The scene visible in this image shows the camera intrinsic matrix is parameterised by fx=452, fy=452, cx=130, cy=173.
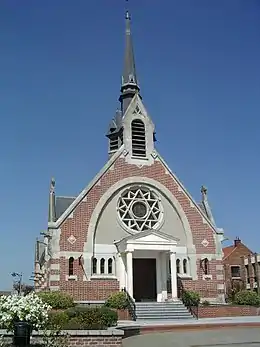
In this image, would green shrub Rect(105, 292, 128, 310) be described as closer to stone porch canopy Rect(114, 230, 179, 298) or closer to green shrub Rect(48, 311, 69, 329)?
stone porch canopy Rect(114, 230, 179, 298)

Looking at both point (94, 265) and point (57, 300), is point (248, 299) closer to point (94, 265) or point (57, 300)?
point (94, 265)

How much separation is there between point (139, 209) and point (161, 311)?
7229mm

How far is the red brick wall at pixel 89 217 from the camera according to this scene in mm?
27469

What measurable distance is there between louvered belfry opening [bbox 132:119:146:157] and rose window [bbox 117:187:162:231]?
2.67m

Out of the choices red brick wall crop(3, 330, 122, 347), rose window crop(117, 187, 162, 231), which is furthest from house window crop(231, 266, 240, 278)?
red brick wall crop(3, 330, 122, 347)

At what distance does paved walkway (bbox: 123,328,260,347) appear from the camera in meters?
14.2

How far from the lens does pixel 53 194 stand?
30938 mm

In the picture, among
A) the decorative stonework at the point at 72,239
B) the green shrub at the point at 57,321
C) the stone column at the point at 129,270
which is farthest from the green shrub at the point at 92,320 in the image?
the decorative stonework at the point at 72,239

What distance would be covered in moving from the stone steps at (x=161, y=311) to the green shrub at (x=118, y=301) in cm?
79

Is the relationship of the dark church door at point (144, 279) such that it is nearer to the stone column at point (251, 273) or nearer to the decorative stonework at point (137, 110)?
the decorative stonework at point (137, 110)

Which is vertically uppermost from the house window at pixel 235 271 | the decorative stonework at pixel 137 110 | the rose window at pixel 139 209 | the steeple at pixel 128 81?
the steeple at pixel 128 81

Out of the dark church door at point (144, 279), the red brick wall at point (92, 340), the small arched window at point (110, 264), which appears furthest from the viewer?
the dark church door at point (144, 279)

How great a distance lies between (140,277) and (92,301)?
147 inches

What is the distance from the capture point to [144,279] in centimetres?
2944
